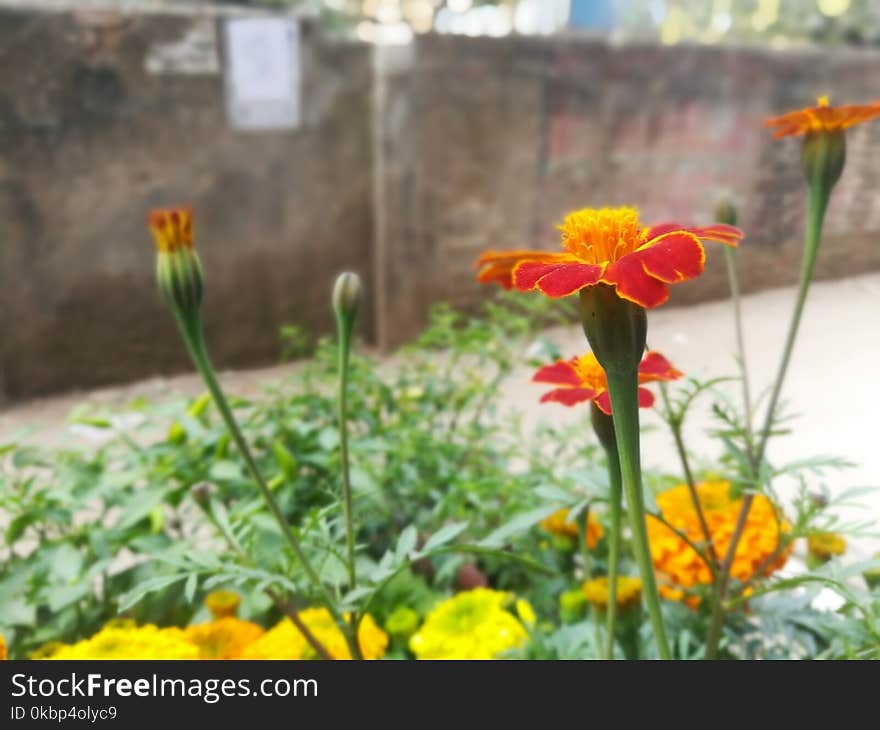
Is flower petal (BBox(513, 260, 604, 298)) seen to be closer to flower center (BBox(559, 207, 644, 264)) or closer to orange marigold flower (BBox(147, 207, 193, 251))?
flower center (BBox(559, 207, 644, 264))

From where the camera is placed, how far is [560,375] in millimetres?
436

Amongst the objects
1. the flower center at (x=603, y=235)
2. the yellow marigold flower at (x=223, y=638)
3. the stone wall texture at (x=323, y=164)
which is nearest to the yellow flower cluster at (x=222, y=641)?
the yellow marigold flower at (x=223, y=638)

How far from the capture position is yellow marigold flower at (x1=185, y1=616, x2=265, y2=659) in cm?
54

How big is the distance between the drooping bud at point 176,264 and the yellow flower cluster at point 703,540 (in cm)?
36

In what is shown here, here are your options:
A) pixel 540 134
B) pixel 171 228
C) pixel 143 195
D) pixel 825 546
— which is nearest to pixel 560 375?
pixel 171 228

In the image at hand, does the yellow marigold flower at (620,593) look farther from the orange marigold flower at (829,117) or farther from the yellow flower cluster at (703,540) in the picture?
the orange marigold flower at (829,117)

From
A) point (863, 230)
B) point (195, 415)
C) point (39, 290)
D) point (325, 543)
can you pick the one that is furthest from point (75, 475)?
point (39, 290)

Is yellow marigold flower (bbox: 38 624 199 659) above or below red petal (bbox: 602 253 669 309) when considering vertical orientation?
below

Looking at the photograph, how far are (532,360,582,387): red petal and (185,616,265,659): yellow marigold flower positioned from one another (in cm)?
29

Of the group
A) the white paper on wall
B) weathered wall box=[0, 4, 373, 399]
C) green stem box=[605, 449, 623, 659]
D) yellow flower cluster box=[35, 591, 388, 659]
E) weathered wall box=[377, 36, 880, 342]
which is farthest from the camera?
weathered wall box=[377, 36, 880, 342]

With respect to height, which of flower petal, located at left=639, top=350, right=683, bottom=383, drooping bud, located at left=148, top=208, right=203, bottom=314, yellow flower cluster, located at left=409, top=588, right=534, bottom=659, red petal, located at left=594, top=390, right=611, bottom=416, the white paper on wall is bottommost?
yellow flower cluster, located at left=409, top=588, right=534, bottom=659

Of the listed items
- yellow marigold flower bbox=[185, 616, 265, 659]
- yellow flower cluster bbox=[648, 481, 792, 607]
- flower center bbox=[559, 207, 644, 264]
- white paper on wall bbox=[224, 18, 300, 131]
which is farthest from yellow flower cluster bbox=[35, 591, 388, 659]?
white paper on wall bbox=[224, 18, 300, 131]

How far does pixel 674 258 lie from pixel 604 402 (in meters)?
0.10
